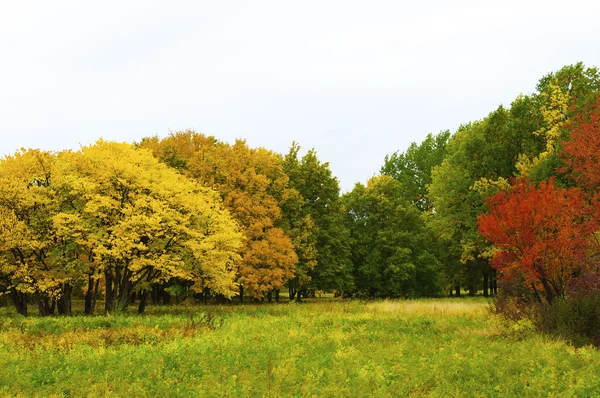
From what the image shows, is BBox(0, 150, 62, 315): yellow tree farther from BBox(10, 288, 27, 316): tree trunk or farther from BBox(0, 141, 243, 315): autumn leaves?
BBox(10, 288, 27, 316): tree trunk

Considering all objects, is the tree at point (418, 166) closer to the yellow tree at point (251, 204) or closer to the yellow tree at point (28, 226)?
the yellow tree at point (251, 204)

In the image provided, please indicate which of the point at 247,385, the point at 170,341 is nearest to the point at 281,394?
the point at 247,385

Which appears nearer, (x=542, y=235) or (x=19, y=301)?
(x=542, y=235)

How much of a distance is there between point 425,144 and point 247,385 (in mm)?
61194

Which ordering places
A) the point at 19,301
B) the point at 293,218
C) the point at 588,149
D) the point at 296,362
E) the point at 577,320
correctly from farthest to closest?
the point at 293,218 < the point at 19,301 < the point at 588,149 < the point at 577,320 < the point at 296,362

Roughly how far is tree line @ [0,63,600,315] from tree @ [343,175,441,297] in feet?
0.59

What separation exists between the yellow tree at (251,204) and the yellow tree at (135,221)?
795 cm

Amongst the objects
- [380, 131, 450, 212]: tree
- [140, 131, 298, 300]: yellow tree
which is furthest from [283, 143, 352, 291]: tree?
[380, 131, 450, 212]: tree

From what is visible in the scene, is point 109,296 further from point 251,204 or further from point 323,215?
point 323,215

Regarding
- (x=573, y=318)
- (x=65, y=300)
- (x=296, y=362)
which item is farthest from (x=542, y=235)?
(x=65, y=300)

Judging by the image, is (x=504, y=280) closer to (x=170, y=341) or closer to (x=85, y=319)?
(x=170, y=341)

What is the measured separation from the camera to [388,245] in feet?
169

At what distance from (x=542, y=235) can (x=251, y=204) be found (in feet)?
85.0

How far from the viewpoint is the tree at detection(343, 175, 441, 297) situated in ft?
168
